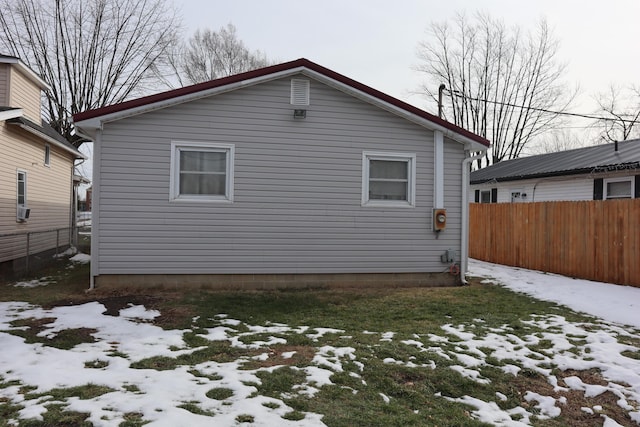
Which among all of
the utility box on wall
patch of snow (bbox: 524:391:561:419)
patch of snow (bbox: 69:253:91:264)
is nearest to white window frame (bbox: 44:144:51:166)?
patch of snow (bbox: 69:253:91:264)

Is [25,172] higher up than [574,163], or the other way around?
[574,163]

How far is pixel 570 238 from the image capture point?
9.84m

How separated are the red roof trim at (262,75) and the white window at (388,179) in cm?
97

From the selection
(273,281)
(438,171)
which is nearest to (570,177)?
(438,171)

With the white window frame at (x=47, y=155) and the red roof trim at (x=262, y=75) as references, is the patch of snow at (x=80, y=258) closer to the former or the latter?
the white window frame at (x=47, y=155)

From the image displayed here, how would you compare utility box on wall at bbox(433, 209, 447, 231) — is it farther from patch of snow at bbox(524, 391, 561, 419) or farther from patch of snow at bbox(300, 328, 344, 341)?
patch of snow at bbox(524, 391, 561, 419)

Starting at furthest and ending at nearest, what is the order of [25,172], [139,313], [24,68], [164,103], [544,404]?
[24,68] → [25,172] → [164,103] → [139,313] → [544,404]

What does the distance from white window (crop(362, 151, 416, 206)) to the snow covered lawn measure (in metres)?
2.46

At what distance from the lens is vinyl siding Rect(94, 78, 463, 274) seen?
25.4 feet

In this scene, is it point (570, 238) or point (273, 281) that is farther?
point (570, 238)

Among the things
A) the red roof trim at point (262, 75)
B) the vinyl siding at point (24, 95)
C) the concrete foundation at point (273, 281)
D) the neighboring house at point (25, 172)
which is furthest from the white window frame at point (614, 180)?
the vinyl siding at point (24, 95)

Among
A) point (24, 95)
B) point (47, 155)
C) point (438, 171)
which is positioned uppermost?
point (24, 95)

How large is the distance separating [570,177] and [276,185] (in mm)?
10503

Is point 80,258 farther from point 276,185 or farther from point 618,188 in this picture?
point 618,188
